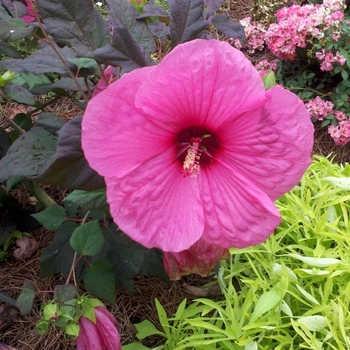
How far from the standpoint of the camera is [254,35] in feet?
8.48

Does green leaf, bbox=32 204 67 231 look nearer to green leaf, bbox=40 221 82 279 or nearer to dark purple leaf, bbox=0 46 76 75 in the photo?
green leaf, bbox=40 221 82 279

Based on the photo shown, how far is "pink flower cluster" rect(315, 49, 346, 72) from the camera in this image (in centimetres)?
219

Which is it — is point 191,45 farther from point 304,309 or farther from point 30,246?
point 30,246

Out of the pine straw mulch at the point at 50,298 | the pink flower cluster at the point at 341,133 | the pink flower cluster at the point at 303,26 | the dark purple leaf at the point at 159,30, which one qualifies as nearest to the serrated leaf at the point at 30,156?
the dark purple leaf at the point at 159,30

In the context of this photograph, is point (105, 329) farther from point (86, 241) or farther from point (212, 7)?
point (212, 7)

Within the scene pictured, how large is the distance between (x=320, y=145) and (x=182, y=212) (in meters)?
1.67

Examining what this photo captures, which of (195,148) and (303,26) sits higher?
(195,148)

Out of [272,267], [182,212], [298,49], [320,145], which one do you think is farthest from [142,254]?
[298,49]

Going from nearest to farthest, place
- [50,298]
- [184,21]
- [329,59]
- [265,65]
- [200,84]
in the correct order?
[200,84] → [184,21] → [50,298] → [329,59] → [265,65]

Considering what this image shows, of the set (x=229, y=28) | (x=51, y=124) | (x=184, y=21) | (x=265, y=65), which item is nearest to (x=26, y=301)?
(x=51, y=124)

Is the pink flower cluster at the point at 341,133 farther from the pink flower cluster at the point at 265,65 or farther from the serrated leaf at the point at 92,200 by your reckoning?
the serrated leaf at the point at 92,200

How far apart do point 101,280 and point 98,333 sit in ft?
0.68

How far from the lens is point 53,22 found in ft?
2.64

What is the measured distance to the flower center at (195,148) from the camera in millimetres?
704
